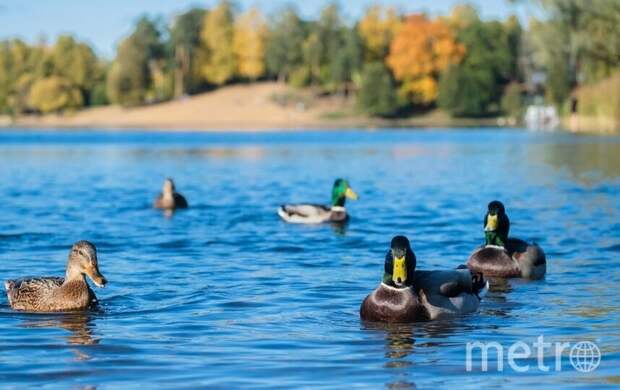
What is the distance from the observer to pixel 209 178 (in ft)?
123

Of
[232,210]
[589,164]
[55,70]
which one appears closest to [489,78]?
[55,70]

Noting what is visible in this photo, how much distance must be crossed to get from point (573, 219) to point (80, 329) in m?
13.0

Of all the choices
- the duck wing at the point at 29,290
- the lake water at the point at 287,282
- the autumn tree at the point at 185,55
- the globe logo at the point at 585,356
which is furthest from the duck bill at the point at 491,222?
the autumn tree at the point at 185,55

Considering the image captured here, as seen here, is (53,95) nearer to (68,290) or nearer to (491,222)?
(491,222)

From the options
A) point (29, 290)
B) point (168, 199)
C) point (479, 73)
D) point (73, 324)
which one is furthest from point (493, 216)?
point (479, 73)

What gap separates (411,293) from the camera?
37.6 feet

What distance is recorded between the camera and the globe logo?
959 centimetres

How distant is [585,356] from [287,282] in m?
5.07

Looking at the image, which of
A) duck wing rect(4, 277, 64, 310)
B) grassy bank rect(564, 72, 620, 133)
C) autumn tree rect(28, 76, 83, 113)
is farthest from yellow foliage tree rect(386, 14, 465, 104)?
duck wing rect(4, 277, 64, 310)

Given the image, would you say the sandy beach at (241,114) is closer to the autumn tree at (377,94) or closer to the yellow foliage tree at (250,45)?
the autumn tree at (377,94)

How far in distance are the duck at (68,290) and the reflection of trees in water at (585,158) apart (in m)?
21.8

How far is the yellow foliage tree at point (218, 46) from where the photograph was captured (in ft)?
453

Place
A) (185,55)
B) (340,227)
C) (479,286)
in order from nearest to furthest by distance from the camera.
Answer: (479,286) < (340,227) < (185,55)

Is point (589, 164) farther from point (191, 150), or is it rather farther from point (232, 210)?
point (191, 150)
